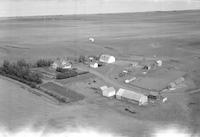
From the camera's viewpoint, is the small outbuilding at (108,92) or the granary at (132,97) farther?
the small outbuilding at (108,92)

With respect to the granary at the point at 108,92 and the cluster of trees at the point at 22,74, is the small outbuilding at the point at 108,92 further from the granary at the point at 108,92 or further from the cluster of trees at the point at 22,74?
the cluster of trees at the point at 22,74

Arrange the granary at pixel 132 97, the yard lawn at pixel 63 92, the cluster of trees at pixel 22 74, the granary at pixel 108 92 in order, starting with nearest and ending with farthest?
the granary at pixel 132 97 → the yard lawn at pixel 63 92 → the granary at pixel 108 92 → the cluster of trees at pixel 22 74

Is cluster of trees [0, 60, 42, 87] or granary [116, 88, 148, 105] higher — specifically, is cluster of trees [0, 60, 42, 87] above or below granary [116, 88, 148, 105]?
above

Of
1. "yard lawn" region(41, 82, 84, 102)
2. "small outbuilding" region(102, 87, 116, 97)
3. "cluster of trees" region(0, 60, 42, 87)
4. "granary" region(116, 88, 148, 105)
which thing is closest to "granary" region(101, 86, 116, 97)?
"small outbuilding" region(102, 87, 116, 97)

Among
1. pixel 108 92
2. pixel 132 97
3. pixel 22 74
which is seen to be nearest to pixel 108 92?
pixel 108 92

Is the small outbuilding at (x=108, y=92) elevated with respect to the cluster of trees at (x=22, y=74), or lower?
lower

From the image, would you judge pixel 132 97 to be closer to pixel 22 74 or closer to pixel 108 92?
pixel 108 92

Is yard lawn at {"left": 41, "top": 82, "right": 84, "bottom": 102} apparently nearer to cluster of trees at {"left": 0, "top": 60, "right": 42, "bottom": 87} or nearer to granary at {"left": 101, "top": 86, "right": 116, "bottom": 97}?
cluster of trees at {"left": 0, "top": 60, "right": 42, "bottom": 87}

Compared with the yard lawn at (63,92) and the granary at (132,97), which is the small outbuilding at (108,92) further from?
the yard lawn at (63,92)

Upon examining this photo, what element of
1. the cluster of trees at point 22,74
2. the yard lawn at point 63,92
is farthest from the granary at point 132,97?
the cluster of trees at point 22,74

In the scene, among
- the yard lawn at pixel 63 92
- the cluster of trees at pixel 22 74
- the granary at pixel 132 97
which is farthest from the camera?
Answer: the cluster of trees at pixel 22 74

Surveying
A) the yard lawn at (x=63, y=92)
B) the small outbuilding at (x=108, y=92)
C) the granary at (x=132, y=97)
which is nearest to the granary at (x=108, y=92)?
the small outbuilding at (x=108, y=92)
